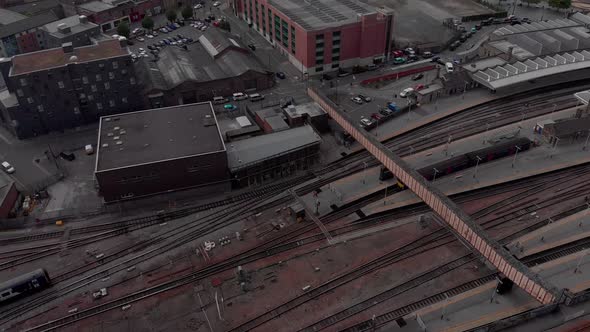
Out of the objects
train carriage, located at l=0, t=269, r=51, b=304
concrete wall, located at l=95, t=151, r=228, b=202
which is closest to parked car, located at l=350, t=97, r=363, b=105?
concrete wall, located at l=95, t=151, r=228, b=202

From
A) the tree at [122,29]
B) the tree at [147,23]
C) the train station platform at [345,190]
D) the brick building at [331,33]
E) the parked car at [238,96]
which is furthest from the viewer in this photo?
the tree at [147,23]

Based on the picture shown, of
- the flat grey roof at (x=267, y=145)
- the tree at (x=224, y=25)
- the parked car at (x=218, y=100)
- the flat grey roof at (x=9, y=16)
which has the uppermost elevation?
the flat grey roof at (x=9, y=16)

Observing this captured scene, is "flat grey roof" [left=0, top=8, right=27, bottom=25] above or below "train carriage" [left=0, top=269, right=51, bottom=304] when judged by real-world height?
above

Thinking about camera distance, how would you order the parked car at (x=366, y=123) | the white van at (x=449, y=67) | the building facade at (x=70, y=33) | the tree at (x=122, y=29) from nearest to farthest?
1. the parked car at (x=366, y=123)
2. the building facade at (x=70, y=33)
3. the white van at (x=449, y=67)
4. the tree at (x=122, y=29)

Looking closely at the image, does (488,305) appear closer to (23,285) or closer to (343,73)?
(23,285)

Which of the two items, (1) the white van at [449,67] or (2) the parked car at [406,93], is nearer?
(2) the parked car at [406,93]

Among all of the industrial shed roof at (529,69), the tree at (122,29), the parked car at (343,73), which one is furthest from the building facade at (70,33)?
the industrial shed roof at (529,69)

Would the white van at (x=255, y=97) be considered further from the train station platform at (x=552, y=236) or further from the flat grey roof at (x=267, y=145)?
the train station platform at (x=552, y=236)

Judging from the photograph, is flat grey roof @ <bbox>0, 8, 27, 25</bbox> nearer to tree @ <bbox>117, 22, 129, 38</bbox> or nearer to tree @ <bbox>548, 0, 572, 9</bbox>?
tree @ <bbox>117, 22, 129, 38</bbox>
